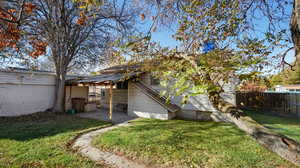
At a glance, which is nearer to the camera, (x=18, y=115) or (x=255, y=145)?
(x=255, y=145)

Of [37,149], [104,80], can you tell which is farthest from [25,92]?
[37,149]

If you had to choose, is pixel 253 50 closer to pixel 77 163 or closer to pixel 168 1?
pixel 168 1

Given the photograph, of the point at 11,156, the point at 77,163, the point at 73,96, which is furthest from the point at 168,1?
the point at 73,96

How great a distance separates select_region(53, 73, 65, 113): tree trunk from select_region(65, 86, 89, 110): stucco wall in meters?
0.49

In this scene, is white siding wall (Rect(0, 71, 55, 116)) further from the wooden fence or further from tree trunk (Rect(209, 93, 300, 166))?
the wooden fence

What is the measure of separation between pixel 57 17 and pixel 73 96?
5.78m

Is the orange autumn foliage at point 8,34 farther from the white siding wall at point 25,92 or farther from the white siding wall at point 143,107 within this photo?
the white siding wall at point 143,107

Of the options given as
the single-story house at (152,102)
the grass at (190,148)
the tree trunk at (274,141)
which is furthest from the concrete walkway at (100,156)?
the single-story house at (152,102)

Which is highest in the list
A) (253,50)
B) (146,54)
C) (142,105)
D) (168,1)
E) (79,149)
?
(168,1)

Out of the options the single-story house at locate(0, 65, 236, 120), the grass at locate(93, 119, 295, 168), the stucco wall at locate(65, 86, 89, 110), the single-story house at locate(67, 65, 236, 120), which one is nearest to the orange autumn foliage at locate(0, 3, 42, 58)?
the single-story house at locate(0, 65, 236, 120)

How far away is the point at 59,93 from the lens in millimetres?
9836

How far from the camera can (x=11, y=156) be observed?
372cm

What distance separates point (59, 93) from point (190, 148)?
9.66 meters

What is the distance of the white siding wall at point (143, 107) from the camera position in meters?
8.48
